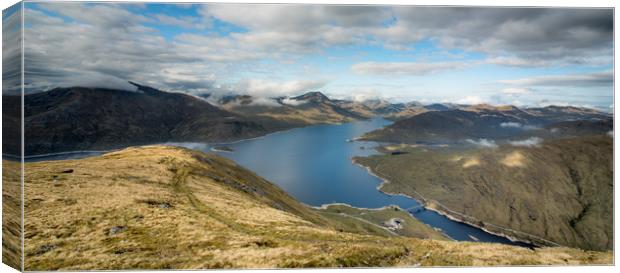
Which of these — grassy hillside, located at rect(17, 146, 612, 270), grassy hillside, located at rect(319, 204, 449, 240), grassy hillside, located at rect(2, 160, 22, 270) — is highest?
grassy hillside, located at rect(2, 160, 22, 270)

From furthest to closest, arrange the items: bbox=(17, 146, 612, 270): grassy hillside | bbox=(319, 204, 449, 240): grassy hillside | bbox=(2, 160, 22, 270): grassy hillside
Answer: bbox=(319, 204, 449, 240): grassy hillside, bbox=(17, 146, 612, 270): grassy hillside, bbox=(2, 160, 22, 270): grassy hillside

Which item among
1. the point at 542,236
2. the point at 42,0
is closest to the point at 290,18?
the point at 42,0

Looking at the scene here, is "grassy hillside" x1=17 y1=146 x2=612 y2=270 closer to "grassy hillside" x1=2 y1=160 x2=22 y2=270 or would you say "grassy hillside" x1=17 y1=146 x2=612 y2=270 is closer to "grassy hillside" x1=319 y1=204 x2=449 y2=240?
"grassy hillside" x1=2 y1=160 x2=22 y2=270

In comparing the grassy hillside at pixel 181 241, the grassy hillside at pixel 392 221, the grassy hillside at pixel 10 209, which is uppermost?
the grassy hillside at pixel 10 209

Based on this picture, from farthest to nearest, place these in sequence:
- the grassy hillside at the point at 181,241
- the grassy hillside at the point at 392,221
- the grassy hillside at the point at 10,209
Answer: the grassy hillside at the point at 392,221, the grassy hillside at the point at 181,241, the grassy hillside at the point at 10,209

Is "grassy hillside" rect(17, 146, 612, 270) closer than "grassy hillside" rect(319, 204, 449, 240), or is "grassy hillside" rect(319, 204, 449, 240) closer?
"grassy hillside" rect(17, 146, 612, 270)

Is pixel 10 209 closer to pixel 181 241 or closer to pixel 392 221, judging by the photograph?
pixel 181 241

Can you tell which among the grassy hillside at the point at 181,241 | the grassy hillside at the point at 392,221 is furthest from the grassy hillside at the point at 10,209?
the grassy hillside at the point at 392,221

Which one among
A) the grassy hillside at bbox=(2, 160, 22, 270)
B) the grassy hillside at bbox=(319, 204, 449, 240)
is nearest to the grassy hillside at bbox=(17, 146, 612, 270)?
the grassy hillside at bbox=(2, 160, 22, 270)

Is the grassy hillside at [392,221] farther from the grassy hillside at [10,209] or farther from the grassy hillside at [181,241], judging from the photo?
the grassy hillside at [10,209]

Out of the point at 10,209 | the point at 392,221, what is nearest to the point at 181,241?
the point at 10,209

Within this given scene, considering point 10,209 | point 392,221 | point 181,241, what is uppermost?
point 10,209
